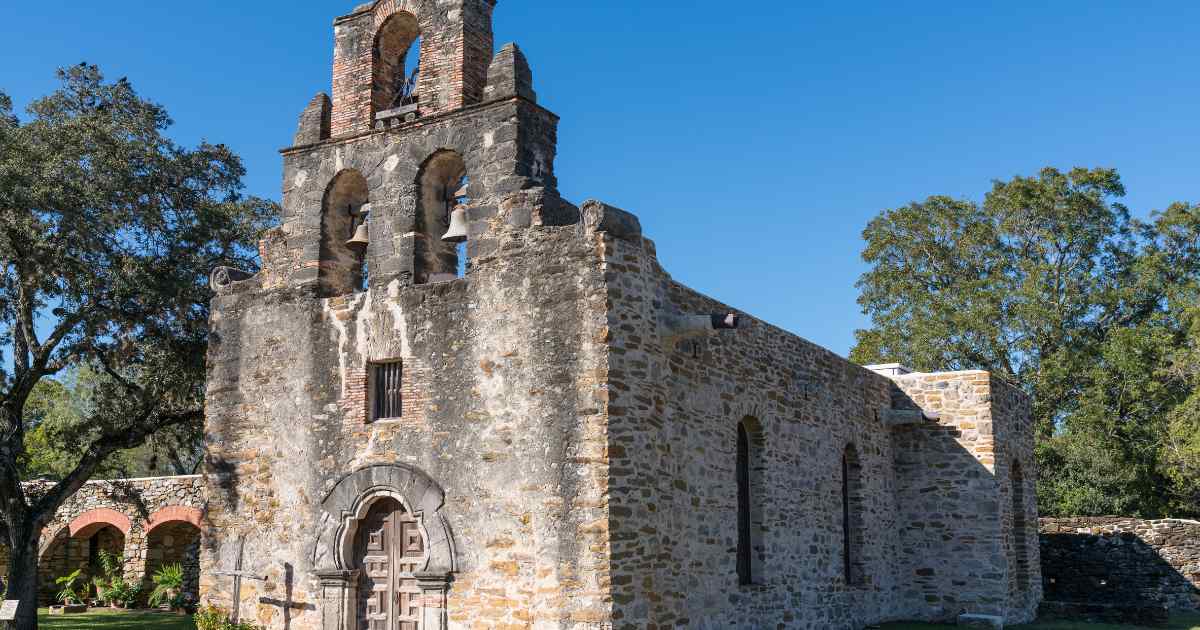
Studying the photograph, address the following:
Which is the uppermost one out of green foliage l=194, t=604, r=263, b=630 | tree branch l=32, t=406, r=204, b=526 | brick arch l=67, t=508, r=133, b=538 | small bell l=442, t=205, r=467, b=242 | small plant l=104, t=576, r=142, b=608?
small bell l=442, t=205, r=467, b=242

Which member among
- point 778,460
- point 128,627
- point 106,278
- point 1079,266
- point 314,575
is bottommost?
point 128,627

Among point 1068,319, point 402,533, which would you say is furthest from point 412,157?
point 1068,319

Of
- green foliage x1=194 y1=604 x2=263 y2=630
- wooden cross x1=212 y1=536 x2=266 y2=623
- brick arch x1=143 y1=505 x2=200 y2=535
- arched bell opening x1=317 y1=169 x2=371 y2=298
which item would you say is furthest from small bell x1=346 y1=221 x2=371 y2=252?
brick arch x1=143 y1=505 x2=200 y2=535

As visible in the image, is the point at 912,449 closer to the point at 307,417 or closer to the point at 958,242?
the point at 307,417

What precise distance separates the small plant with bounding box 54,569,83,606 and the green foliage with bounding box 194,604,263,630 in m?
10.1

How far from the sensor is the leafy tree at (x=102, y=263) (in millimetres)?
16234

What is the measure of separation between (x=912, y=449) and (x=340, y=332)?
10.2 m

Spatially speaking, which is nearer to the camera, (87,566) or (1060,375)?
(87,566)

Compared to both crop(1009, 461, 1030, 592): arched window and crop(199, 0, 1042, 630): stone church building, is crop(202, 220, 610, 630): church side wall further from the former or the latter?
crop(1009, 461, 1030, 592): arched window

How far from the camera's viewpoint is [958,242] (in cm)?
3350

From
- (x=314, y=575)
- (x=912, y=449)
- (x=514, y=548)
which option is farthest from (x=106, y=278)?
(x=912, y=449)

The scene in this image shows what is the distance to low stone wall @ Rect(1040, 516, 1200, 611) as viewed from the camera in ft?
74.5

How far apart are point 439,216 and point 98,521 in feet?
45.2

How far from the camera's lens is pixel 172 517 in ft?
70.4
